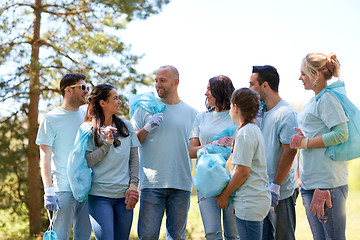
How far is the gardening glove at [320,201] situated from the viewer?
8.20ft

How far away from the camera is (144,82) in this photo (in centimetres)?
756

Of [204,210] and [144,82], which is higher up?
[144,82]

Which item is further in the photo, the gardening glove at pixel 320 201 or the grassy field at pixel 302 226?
the grassy field at pixel 302 226

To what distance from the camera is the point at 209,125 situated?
3.19 m

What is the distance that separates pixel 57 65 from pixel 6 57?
35.1 inches

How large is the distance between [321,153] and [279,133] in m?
0.35

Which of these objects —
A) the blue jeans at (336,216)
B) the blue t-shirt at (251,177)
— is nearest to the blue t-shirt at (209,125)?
the blue t-shirt at (251,177)

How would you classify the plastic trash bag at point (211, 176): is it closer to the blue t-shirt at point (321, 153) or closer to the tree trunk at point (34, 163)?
the blue t-shirt at point (321, 153)

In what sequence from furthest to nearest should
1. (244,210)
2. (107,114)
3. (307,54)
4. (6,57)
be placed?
1. (6,57)
2. (107,114)
3. (307,54)
4. (244,210)

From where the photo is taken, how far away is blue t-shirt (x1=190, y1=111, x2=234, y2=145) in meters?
3.14

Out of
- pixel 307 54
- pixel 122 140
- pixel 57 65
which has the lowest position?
pixel 122 140

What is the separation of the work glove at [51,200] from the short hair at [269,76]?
1.77 m

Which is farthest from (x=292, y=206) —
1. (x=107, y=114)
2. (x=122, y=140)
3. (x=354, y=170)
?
(x=354, y=170)

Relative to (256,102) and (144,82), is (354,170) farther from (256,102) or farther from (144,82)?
(256,102)
